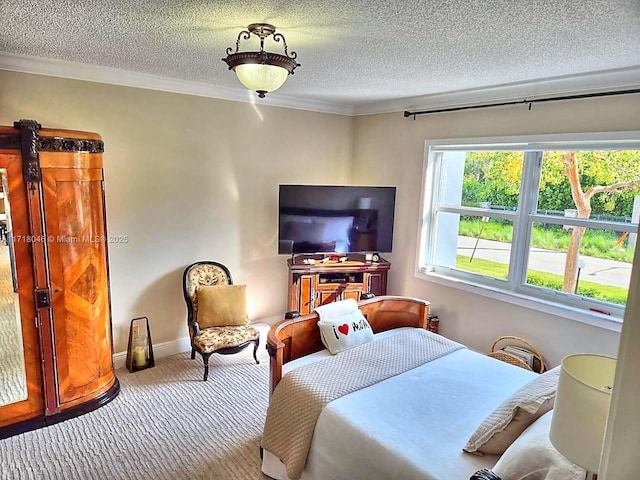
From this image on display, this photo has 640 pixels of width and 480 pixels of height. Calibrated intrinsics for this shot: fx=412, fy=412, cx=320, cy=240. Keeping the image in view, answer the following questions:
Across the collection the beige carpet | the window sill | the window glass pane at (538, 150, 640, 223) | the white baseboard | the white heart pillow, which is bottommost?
the beige carpet

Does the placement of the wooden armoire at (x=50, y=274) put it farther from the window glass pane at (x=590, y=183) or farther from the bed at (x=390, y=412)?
the window glass pane at (x=590, y=183)

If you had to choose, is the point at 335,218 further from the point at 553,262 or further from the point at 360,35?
the point at 360,35

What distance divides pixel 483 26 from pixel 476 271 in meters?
2.57

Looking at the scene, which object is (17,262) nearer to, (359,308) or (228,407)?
(228,407)

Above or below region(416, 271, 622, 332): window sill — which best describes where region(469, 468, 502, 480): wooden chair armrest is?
below

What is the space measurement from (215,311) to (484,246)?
2670mm

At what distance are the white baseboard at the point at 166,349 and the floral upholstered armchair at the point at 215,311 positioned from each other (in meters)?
0.23

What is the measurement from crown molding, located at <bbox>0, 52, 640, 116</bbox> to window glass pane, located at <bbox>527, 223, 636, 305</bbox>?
110 cm

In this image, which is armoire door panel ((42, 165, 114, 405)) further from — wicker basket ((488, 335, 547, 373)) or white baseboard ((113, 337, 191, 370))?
wicker basket ((488, 335, 547, 373))

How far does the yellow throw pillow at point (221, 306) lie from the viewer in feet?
12.8

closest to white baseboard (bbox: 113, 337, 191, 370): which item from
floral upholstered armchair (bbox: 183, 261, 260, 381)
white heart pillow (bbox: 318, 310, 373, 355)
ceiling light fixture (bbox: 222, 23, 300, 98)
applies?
floral upholstered armchair (bbox: 183, 261, 260, 381)

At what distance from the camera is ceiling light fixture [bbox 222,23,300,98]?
6.86 ft

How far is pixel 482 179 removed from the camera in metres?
3.98

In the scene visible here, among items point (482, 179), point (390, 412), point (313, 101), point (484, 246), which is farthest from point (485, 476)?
point (313, 101)
